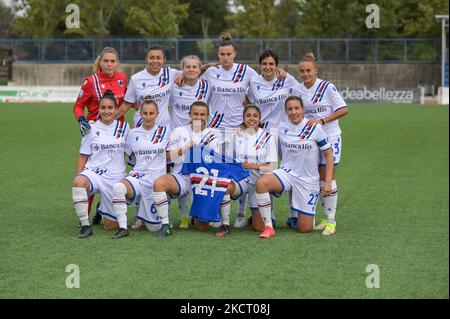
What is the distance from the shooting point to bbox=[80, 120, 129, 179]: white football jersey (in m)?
8.20

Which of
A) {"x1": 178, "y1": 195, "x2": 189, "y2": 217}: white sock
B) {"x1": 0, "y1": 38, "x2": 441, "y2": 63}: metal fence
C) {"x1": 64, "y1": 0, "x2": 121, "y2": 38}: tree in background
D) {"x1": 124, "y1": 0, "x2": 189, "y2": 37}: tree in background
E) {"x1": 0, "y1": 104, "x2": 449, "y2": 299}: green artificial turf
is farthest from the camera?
{"x1": 124, "y1": 0, "x2": 189, "y2": 37}: tree in background

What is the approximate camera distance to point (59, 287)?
5789 mm

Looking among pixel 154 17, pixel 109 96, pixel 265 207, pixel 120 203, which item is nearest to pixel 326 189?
pixel 265 207

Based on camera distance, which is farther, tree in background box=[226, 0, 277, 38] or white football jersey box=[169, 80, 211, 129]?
tree in background box=[226, 0, 277, 38]

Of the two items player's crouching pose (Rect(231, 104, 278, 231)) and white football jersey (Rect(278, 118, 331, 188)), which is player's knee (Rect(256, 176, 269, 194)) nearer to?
player's crouching pose (Rect(231, 104, 278, 231))

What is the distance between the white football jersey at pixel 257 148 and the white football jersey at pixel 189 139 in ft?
0.71

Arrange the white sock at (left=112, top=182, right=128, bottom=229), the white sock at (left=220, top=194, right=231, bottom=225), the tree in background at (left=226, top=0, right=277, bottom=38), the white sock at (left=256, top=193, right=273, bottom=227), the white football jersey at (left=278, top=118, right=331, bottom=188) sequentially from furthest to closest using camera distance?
the tree in background at (left=226, top=0, right=277, bottom=38) → the white football jersey at (left=278, top=118, right=331, bottom=188) → the white sock at (left=220, top=194, right=231, bottom=225) → the white sock at (left=256, top=193, right=273, bottom=227) → the white sock at (left=112, top=182, right=128, bottom=229)

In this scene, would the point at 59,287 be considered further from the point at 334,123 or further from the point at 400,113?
the point at 400,113

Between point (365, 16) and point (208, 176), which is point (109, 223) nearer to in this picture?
point (208, 176)

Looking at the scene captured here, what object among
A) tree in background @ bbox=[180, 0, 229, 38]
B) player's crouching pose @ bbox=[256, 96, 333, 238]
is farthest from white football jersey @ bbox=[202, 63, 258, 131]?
tree in background @ bbox=[180, 0, 229, 38]

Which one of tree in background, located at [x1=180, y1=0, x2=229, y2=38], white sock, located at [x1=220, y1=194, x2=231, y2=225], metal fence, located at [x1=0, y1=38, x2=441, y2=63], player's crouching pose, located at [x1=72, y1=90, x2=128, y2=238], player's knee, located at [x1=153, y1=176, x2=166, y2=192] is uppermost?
tree in background, located at [x1=180, y1=0, x2=229, y2=38]

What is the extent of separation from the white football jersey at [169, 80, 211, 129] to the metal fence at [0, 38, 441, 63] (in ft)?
109

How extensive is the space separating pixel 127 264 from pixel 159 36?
39050 millimetres

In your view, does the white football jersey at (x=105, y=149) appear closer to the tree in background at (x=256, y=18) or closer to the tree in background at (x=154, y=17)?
the tree in background at (x=154, y=17)
